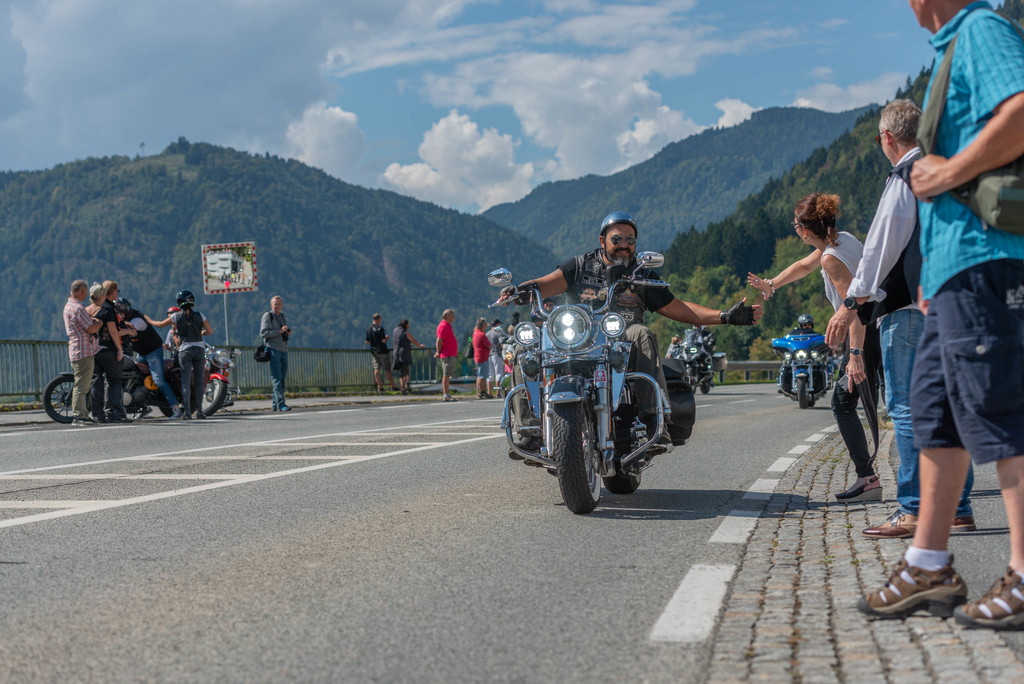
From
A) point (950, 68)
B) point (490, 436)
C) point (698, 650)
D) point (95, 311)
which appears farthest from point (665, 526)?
point (95, 311)

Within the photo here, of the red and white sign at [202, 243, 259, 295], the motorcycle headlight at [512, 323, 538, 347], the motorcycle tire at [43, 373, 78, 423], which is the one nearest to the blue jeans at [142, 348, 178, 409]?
the motorcycle tire at [43, 373, 78, 423]

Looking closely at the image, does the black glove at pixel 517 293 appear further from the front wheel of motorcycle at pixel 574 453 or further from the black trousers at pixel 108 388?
the black trousers at pixel 108 388

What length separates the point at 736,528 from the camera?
5.59m

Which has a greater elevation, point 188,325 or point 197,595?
point 188,325

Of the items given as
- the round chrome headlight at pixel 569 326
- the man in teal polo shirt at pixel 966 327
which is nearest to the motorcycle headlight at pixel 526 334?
the round chrome headlight at pixel 569 326

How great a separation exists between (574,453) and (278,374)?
44.3ft

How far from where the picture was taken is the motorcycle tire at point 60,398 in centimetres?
1444

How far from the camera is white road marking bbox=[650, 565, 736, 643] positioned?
348 cm

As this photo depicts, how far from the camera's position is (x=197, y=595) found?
13.4 feet

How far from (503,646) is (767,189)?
7216 inches

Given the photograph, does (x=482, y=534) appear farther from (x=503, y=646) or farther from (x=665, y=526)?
(x=503, y=646)

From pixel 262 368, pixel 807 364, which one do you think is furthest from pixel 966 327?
pixel 262 368

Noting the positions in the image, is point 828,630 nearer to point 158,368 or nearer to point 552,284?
point 552,284

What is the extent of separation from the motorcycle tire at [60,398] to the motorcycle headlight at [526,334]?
32.9 ft
